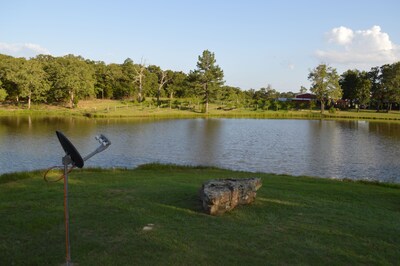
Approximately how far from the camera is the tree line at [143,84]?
2844 inches

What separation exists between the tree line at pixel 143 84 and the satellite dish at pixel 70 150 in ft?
227

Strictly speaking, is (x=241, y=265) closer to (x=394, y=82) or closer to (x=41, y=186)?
(x=41, y=186)

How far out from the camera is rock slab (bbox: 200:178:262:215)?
878 cm

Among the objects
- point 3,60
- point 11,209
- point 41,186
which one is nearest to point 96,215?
point 11,209

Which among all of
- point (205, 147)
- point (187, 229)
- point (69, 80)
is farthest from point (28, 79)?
point (187, 229)

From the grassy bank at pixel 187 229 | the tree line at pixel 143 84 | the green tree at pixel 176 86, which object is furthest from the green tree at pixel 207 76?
the grassy bank at pixel 187 229

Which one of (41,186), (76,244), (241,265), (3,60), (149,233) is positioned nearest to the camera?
(241,265)

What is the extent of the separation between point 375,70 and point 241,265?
338ft

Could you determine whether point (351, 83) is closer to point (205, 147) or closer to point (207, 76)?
point (207, 76)

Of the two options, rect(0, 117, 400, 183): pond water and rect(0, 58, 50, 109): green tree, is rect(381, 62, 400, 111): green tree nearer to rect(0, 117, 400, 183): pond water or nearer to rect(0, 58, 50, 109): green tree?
rect(0, 117, 400, 183): pond water

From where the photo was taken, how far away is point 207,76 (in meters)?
78.1

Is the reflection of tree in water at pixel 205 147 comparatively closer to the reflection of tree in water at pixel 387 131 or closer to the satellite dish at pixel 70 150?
the satellite dish at pixel 70 150

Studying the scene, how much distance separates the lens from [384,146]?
36625mm

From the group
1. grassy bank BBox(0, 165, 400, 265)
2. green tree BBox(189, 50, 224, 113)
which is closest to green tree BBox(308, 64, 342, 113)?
green tree BBox(189, 50, 224, 113)
